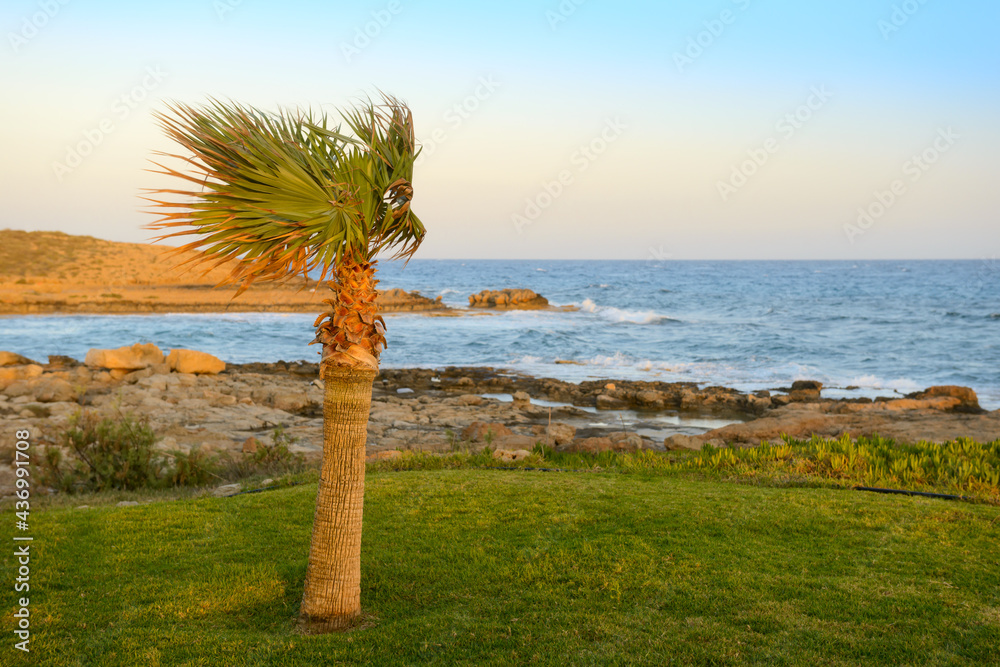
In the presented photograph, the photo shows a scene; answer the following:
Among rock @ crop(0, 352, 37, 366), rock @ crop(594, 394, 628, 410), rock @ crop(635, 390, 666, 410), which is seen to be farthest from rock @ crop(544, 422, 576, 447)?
rock @ crop(0, 352, 37, 366)

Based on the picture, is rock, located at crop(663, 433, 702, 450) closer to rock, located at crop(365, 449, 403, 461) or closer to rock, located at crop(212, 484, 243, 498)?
rock, located at crop(365, 449, 403, 461)

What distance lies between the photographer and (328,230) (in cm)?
455

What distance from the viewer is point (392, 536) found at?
6.85m

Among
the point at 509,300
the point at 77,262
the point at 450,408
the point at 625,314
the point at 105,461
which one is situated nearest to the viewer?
the point at 105,461

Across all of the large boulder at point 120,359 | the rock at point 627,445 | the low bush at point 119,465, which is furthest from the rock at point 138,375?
the rock at point 627,445

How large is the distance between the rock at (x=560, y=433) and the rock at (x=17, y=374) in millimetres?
14105

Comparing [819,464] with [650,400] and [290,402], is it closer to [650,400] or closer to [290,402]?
[650,400]

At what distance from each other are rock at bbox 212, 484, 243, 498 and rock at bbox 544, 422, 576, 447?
254 inches

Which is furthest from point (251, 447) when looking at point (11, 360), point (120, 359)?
A: point (11, 360)

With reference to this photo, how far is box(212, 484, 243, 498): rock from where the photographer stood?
907 centimetres

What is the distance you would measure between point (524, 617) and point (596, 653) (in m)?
0.75

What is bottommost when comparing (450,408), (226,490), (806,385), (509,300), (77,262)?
(450,408)

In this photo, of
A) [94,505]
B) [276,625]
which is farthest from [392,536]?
[94,505]

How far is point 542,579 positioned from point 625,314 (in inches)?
1851
